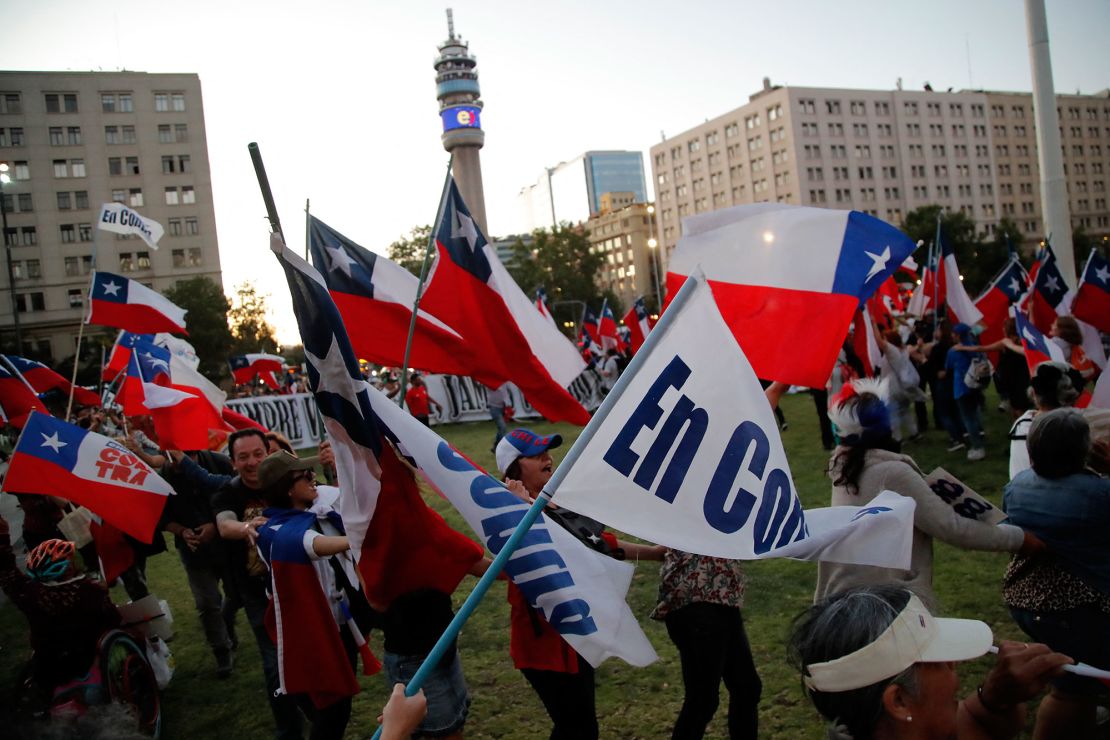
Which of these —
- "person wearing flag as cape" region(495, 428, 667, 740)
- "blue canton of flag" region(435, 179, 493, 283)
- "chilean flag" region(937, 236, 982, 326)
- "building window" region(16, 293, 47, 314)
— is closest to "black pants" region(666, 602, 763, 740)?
"person wearing flag as cape" region(495, 428, 667, 740)

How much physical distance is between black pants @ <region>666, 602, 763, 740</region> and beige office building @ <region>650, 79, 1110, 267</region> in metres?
109

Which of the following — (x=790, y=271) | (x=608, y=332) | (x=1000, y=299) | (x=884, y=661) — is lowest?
(x=884, y=661)

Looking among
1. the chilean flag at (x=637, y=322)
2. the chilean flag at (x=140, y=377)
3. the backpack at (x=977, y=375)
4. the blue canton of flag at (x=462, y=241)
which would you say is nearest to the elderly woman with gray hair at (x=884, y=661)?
the blue canton of flag at (x=462, y=241)

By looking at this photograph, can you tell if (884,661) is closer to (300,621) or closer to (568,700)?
(568,700)

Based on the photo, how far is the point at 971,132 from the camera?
4840 inches

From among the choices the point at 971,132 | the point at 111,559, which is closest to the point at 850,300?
the point at 111,559

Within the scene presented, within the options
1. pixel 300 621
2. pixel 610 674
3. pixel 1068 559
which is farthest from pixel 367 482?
pixel 610 674

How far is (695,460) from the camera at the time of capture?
2492mm

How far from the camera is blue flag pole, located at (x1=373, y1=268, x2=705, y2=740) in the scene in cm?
215

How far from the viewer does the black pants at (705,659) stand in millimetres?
3578

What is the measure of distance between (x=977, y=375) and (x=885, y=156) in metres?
118

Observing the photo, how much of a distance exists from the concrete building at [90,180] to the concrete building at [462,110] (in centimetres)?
2768

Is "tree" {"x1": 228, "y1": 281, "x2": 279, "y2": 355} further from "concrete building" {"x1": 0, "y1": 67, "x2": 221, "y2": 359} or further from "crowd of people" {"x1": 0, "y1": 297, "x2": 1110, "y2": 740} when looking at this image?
"crowd of people" {"x1": 0, "y1": 297, "x2": 1110, "y2": 740}

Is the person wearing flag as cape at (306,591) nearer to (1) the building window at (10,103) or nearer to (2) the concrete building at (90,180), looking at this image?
(2) the concrete building at (90,180)
